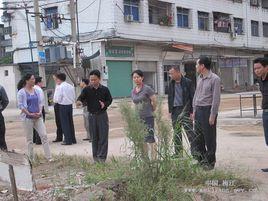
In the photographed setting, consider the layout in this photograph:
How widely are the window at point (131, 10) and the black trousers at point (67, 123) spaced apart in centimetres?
2246

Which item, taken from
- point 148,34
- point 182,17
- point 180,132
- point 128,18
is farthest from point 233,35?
point 180,132

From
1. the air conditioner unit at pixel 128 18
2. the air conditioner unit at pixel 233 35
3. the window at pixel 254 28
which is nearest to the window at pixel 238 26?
A: the air conditioner unit at pixel 233 35

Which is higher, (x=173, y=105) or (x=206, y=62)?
(x=206, y=62)

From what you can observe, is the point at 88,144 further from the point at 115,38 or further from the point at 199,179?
the point at 115,38

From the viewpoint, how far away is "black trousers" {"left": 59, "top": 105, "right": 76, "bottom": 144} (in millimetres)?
12359

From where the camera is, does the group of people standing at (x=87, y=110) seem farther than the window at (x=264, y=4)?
No

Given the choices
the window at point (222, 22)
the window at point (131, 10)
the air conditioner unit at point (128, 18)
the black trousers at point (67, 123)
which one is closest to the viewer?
the black trousers at point (67, 123)

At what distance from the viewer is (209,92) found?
24.8ft

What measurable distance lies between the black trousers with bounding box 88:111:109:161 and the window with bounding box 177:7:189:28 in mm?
32438

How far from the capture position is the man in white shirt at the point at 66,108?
12.4 metres

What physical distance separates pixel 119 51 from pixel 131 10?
3025 mm

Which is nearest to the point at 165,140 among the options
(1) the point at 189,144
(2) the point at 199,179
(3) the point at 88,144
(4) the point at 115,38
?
(2) the point at 199,179

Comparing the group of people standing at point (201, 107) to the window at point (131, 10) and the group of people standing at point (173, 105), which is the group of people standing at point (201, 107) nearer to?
the group of people standing at point (173, 105)

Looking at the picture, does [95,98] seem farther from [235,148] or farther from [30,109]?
[235,148]
